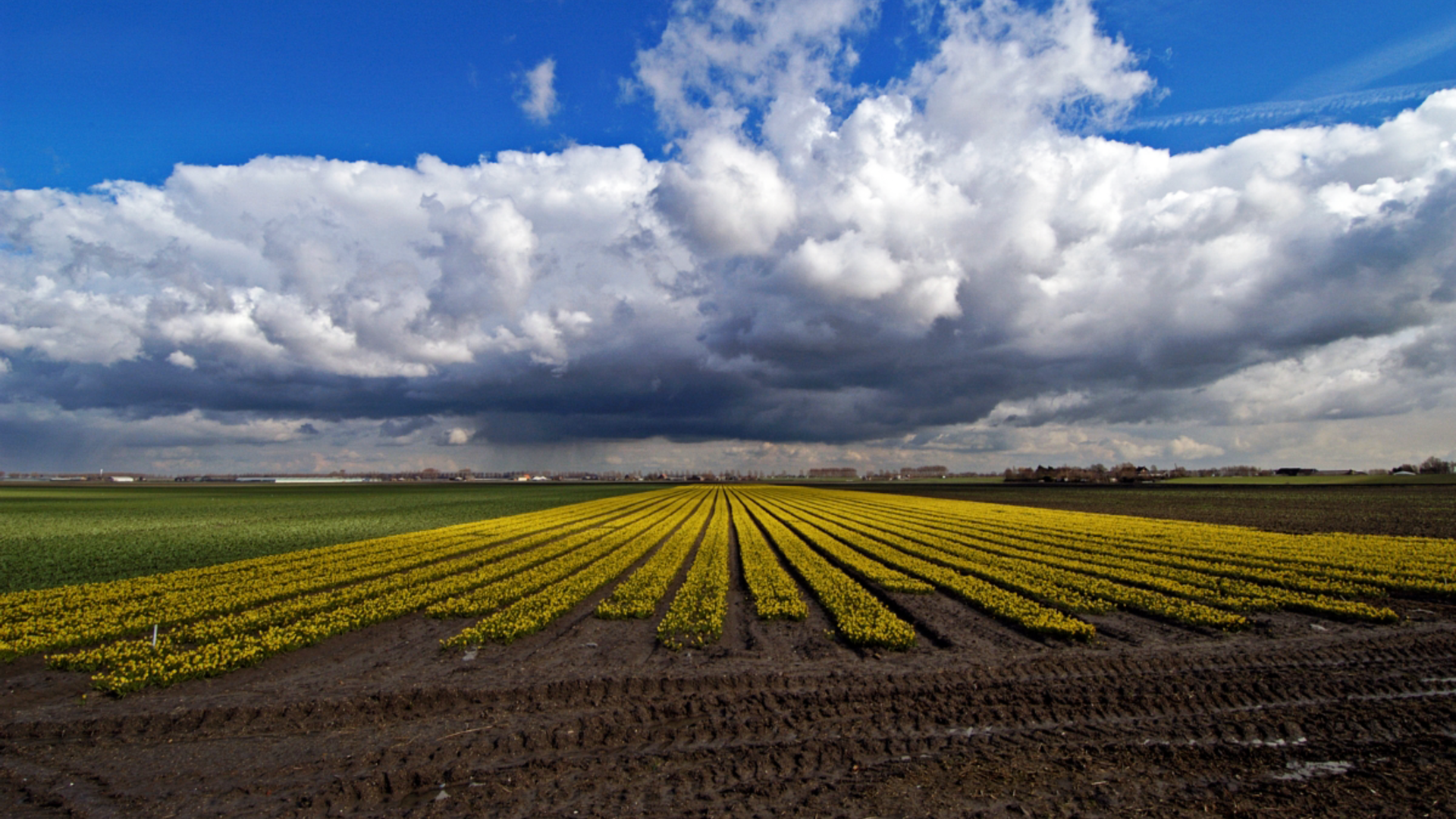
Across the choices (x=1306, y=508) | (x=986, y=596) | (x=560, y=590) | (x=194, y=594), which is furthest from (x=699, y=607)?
(x=1306, y=508)

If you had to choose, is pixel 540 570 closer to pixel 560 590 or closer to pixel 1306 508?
pixel 560 590

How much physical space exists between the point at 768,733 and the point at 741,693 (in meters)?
1.91

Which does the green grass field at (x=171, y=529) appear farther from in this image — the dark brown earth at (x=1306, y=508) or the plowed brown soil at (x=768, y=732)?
the dark brown earth at (x=1306, y=508)

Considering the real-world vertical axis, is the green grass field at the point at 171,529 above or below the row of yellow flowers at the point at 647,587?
below

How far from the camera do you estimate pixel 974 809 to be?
8.22 meters

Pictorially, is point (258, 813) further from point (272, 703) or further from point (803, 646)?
point (803, 646)

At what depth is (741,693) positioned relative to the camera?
41.6 ft

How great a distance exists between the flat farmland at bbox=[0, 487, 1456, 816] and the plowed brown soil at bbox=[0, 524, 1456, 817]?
2.5 inches

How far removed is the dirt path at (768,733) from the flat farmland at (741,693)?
61 mm

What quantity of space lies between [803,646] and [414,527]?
4688 centimetres

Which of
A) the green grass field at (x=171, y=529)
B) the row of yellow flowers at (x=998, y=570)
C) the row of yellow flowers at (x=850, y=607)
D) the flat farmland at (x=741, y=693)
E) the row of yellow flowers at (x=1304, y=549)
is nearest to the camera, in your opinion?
the flat farmland at (x=741, y=693)

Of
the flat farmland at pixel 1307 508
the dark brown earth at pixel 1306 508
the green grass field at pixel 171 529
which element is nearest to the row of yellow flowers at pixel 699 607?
the green grass field at pixel 171 529

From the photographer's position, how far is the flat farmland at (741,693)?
29.2 feet

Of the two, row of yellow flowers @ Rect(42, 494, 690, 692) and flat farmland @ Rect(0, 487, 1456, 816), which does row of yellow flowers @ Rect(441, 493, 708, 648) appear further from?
row of yellow flowers @ Rect(42, 494, 690, 692)
